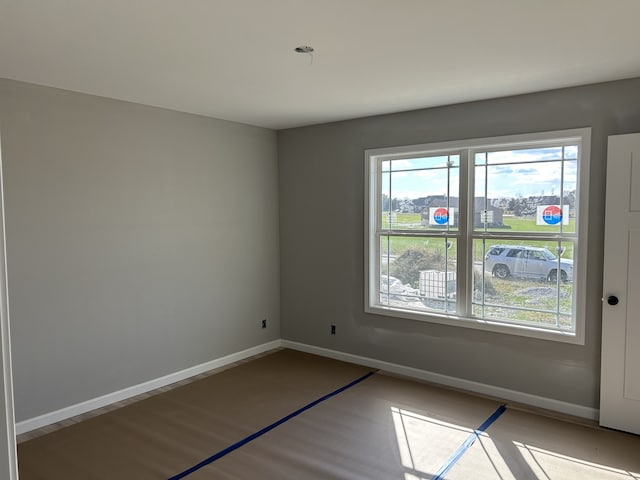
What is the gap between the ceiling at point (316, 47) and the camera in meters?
2.18

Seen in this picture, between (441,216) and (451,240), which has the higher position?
(441,216)

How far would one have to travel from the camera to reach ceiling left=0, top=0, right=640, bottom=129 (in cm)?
218

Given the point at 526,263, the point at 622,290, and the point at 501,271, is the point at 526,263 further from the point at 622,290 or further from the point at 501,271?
the point at 622,290

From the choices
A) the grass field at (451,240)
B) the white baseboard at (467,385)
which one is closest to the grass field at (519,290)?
the grass field at (451,240)

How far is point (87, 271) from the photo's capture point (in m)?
3.72

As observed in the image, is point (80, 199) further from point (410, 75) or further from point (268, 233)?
point (410, 75)

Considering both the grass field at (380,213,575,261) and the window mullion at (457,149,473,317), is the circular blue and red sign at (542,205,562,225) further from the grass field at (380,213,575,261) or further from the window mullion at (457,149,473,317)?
the window mullion at (457,149,473,317)

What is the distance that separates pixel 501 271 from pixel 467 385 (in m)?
1.06

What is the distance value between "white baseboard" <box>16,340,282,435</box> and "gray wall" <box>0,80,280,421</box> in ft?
0.17

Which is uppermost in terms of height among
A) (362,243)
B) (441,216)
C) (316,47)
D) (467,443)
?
(316,47)

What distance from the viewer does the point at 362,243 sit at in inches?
189

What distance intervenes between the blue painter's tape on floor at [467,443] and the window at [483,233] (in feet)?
2.24

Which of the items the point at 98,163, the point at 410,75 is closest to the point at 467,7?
the point at 410,75

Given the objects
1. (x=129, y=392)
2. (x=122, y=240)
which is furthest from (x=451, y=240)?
(x=129, y=392)
